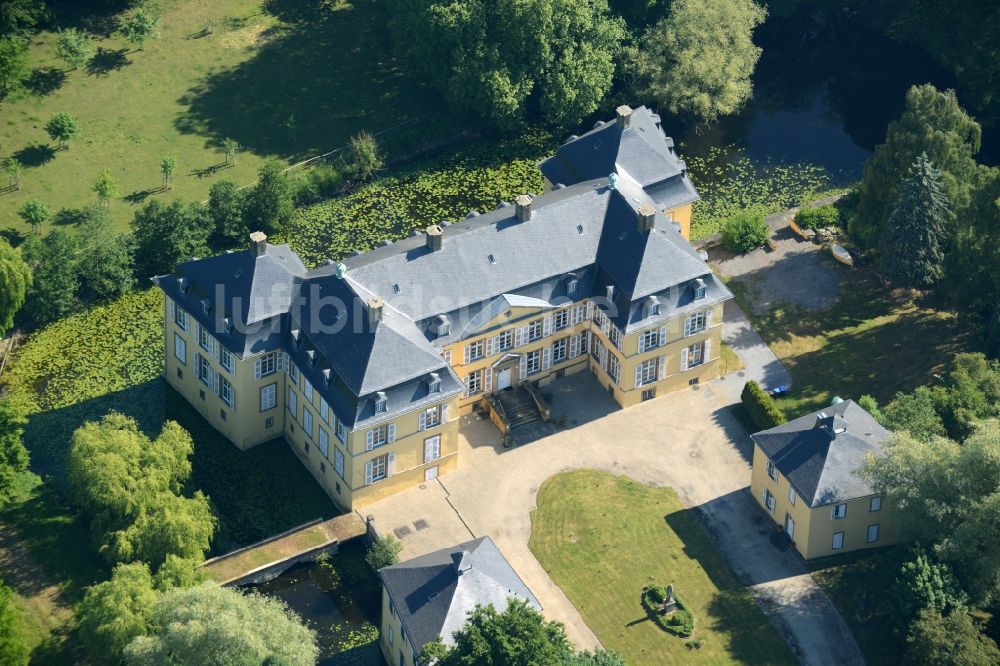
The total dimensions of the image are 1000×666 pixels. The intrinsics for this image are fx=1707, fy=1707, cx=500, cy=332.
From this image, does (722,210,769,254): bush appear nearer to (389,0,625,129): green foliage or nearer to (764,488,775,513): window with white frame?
(389,0,625,129): green foliage

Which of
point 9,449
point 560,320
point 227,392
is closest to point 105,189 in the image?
point 227,392

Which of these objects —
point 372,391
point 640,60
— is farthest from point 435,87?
point 372,391

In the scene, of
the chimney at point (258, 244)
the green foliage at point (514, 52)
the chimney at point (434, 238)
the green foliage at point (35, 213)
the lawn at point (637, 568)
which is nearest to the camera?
the lawn at point (637, 568)

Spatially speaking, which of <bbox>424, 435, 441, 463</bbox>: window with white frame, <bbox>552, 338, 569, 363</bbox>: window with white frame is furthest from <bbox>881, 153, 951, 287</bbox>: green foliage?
<bbox>424, 435, 441, 463</bbox>: window with white frame

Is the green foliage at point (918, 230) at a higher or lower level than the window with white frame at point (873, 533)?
higher

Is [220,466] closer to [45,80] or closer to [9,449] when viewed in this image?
[9,449]

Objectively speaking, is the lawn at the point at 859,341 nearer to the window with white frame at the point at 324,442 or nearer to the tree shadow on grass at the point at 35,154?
the window with white frame at the point at 324,442

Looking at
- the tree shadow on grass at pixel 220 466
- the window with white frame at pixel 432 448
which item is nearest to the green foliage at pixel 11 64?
the tree shadow on grass at pixel 220 466
